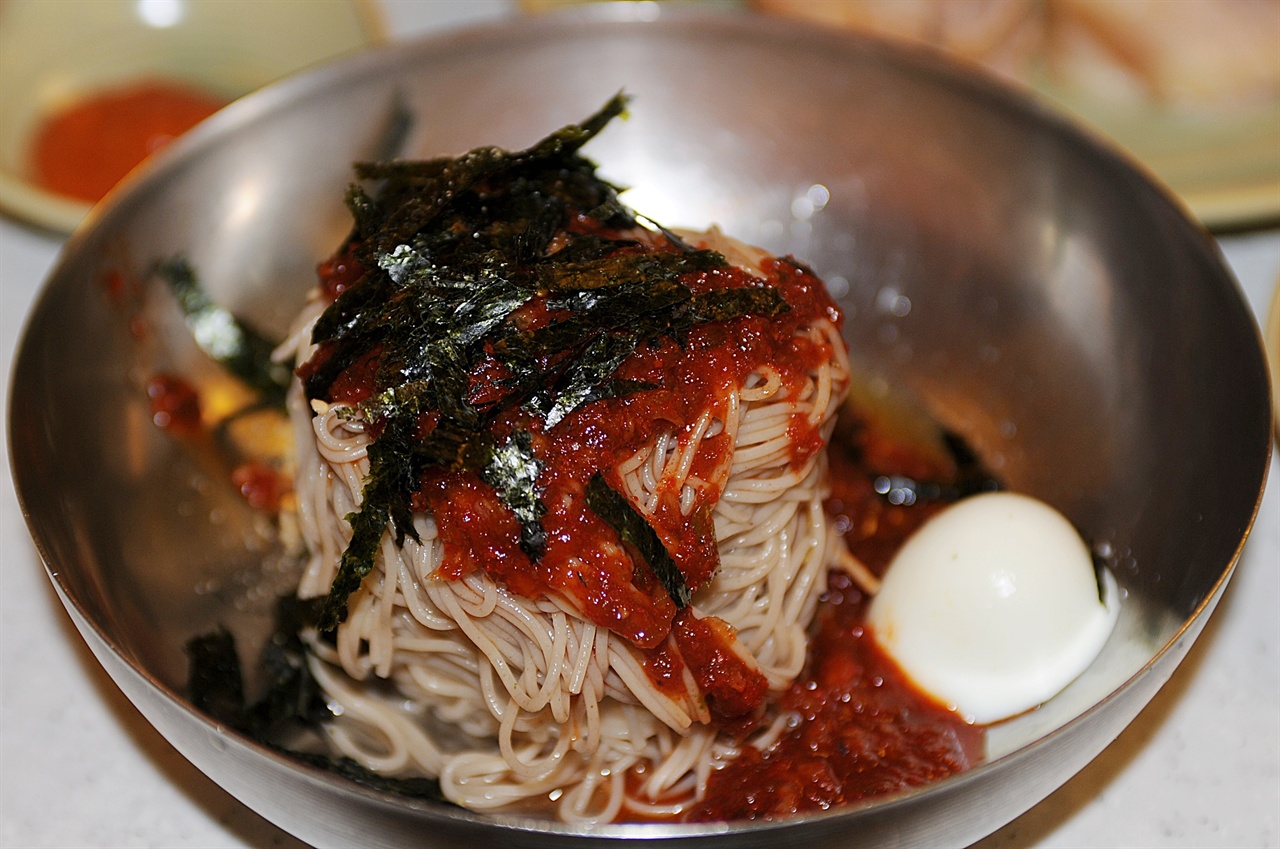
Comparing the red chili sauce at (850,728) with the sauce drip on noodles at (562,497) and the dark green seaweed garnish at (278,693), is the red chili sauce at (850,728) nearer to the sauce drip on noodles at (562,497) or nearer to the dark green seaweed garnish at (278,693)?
the sauce drip on noodles at (562,497)

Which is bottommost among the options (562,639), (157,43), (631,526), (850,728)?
(850,728)

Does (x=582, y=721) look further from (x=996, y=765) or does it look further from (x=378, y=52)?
(x=378, y=52)

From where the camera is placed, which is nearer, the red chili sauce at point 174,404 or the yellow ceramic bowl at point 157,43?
the red chili sauce at point 174,404

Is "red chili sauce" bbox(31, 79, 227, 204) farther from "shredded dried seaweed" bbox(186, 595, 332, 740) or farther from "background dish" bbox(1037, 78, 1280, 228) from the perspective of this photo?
"background dish" bbox(1037, 78, 1280, 228)

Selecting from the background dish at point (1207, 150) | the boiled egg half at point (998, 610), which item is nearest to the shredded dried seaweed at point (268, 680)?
the boiled egg half at point (998, 610)

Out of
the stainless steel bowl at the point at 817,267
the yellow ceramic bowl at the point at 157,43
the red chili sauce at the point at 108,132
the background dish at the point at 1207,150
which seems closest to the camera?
the stainless steel bowl at the point at 817,267

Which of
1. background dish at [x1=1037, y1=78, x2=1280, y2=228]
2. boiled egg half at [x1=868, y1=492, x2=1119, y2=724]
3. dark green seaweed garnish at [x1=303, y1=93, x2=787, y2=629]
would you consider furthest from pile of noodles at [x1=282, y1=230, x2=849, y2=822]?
background dish at [x1=1037, y1=78, x2=1280, y2=228]

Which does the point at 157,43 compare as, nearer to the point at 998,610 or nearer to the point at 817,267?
the point at 817,267

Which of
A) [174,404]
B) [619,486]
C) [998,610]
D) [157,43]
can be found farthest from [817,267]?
[157,43]
